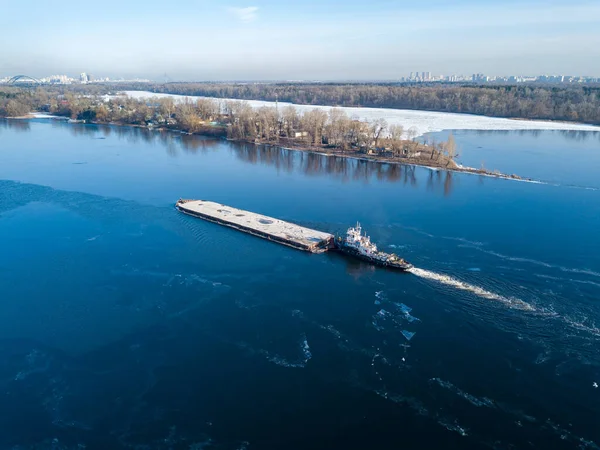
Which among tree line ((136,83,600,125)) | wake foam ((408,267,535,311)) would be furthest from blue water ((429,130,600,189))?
wake foam ((408,267,535,311))

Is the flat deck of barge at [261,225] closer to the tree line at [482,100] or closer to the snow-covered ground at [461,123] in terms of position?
the snow-covered ground at [461,123]

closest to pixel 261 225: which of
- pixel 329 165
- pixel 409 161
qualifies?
pixel 329 165

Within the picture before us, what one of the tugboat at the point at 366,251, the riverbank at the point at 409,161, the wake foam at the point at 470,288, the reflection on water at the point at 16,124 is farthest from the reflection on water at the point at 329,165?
the reflection on water at the point at 16,124

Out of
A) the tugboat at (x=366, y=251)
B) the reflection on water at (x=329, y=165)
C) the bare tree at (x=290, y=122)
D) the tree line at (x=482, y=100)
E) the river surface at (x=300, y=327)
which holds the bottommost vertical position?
the river surface at (x=300, y=327)

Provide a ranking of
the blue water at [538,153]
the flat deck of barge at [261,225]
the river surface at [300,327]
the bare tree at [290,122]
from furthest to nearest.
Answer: the bare tree at [290,122], the blue water at [538,153], the flat deck of barge at [261,225], the river surface at [300,327]

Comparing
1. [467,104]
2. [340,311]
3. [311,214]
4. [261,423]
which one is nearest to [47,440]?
[261,423]
